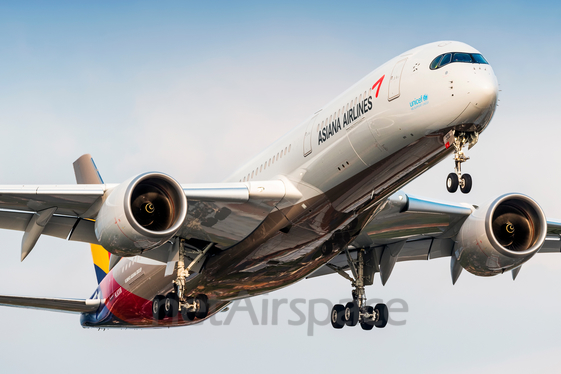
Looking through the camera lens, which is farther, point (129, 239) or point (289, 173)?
point (289, 173)

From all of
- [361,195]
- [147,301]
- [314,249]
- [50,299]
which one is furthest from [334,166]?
[50,299]

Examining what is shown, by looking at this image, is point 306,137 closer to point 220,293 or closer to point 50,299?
point 220,293

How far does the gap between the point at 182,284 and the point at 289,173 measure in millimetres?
4092

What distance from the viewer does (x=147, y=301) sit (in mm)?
22750

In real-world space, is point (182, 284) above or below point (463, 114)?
below

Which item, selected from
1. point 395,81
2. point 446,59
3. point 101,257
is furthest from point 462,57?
point 101,257

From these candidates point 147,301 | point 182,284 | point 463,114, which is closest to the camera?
point 463,114

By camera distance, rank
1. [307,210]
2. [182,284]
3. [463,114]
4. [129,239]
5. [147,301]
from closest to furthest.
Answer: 1. [463,114]
2. [129,239]
3. [307,210]
4. [182,284]
5. [147,301]

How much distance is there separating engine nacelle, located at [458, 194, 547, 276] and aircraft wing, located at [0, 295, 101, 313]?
12403 mm

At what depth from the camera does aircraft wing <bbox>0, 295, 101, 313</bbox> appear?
22.5 metres

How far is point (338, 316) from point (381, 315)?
1379 millimetres

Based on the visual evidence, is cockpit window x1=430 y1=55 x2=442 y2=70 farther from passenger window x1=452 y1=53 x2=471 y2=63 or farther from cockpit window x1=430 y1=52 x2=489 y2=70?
passenger window x1=452 y1=53 x2=471 y2=63

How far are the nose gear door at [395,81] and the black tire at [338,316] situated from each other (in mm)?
10032

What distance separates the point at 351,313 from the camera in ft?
77.5
